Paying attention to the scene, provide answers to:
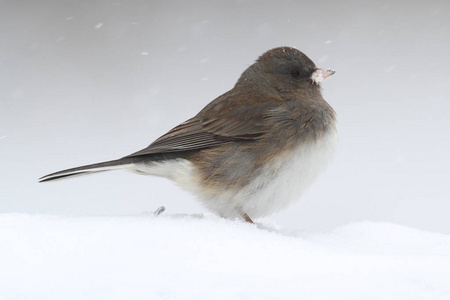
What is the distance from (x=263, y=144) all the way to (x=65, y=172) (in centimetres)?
68

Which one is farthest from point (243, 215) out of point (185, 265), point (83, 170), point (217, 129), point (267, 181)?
point (185, 265)

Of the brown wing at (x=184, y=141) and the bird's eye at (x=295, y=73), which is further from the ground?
the bird's eye at (x=295, y=73)

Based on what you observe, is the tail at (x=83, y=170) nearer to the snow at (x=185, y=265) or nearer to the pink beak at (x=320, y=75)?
the snow at (x=185, y=265)

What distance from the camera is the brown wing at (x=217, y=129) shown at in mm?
2062

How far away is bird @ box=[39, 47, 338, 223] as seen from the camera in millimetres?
1976

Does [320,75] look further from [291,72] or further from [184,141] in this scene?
[184,141]

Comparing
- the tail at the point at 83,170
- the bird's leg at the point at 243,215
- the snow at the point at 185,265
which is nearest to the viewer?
the snow at the point at 185,265

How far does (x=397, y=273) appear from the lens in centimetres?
128

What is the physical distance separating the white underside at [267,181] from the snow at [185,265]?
0.41m

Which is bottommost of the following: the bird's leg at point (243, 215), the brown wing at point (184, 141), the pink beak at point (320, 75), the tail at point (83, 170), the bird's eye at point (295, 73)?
Answer: the bird's leg at point (243, 215)

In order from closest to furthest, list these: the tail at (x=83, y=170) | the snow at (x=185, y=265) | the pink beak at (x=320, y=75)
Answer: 1. the snow at (x=185, y=265)
2. the tail at (x=83, y=170)
3. the pink beak at (x=320, y=75)

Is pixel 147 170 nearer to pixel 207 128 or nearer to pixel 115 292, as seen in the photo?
pixel 207 128

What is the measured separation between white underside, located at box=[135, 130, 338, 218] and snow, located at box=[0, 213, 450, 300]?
41 centimetres

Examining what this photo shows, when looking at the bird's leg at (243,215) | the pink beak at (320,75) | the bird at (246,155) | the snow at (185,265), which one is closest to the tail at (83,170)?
the bird at (246,155)
